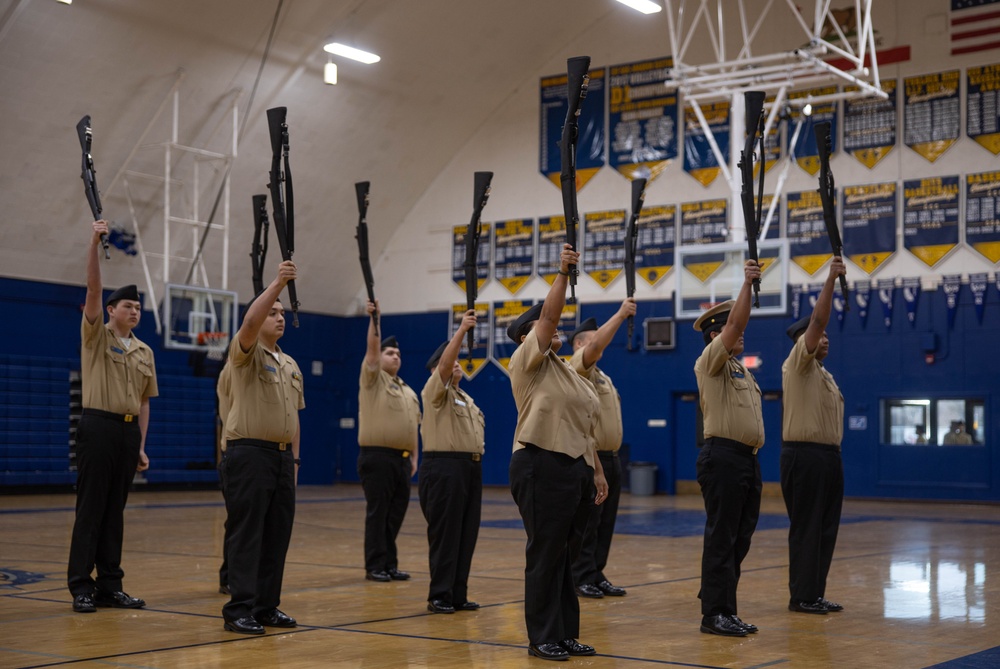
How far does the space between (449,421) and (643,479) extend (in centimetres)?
1514

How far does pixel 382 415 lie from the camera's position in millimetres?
9406

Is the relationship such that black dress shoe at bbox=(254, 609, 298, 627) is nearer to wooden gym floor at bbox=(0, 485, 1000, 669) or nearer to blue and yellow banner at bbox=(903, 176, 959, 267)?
wooden gym floor at bbox=(0, 485, 1000, 669)

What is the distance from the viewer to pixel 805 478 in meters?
7.61

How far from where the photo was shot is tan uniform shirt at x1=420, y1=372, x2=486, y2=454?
798cm

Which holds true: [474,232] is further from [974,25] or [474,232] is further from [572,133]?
[974,25]

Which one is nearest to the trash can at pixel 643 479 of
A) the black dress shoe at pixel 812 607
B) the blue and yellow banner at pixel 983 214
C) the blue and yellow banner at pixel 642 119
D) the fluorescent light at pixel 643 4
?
the blue and yellow banner at pixel 642 119

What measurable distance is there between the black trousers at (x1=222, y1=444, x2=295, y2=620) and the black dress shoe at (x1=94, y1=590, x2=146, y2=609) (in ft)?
3.65

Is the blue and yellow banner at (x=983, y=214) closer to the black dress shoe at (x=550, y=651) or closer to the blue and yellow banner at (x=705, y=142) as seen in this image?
the blue and yellow banner at (x=705, y=142)

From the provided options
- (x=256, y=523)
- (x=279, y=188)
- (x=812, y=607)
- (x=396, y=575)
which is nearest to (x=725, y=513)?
(x=812, y=607)

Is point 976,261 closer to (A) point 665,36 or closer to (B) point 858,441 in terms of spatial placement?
(B) point 858,441

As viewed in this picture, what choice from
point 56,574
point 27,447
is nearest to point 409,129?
point 27,447

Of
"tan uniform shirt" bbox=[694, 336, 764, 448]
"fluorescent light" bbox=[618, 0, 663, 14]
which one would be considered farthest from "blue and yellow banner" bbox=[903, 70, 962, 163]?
"tan uniform shirt" bbox=[694, 336, 764, 448]

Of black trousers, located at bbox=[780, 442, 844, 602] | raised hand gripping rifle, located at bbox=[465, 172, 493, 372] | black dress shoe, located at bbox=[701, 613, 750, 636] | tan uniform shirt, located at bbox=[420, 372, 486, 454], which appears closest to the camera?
black dress shoe, located at bbox=[701, 613, 750, 636]

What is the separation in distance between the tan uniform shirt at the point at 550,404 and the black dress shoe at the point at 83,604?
3.07 m
